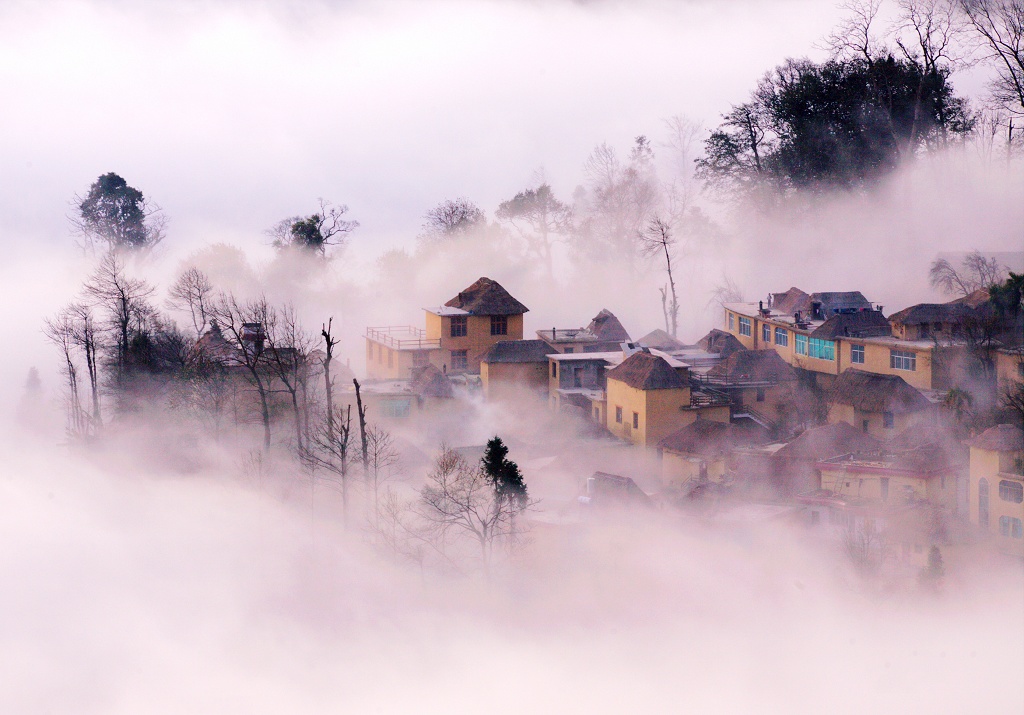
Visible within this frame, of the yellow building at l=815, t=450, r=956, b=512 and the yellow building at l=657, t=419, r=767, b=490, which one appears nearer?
the yellow building at l=815, t=450, r=956, b=512

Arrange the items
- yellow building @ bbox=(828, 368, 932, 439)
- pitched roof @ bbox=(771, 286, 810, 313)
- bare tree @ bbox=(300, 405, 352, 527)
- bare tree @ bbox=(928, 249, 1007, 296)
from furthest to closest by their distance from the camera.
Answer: bare tree @ bbox=(928, 249, 1007, 296)
pitched roof @ bbox=(771, 286, 810, 313)
yellow building @ bbox=(828, 368, 932, 439)
bare tree @ bbox=(300, 405, 352, 527)

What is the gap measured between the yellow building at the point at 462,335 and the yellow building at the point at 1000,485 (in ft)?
49.2

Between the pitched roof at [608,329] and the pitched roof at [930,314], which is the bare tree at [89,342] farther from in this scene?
the pitched roof at [930,314]

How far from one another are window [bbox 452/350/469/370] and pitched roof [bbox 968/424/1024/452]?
1575 centimetres

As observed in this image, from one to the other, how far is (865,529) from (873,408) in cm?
518

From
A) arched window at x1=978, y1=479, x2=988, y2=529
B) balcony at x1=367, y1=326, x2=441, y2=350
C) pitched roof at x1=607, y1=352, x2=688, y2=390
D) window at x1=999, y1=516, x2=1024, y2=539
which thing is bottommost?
window at x1=999, y1=516, x2=1024, y2=539

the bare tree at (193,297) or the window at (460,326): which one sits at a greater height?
the bare tree at (193,297)

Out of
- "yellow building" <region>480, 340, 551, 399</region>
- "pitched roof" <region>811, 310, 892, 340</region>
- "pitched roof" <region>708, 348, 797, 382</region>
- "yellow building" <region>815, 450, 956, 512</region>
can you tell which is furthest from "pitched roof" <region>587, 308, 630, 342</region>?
"yellow building" <region>815, 450, 956, 512</region>

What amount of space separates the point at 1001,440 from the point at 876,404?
477cm

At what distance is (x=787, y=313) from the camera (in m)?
36.9

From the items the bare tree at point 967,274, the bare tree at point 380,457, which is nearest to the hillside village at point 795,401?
the bare tree at point 380,457

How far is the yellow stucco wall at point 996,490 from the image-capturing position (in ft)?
79.4

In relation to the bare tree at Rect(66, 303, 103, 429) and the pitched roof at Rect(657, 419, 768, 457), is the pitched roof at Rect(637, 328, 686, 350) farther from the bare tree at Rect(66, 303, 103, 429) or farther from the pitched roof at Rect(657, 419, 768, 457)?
the bare tree at Rect(66, 303, 103, 429)

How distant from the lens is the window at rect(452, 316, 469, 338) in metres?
35.8
